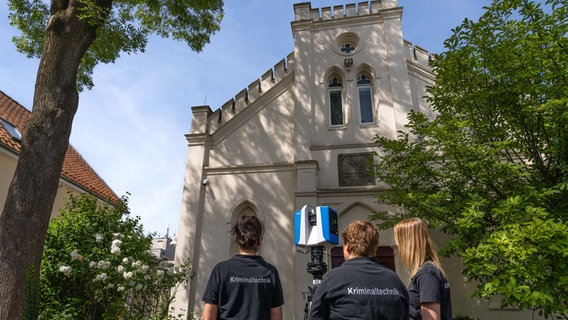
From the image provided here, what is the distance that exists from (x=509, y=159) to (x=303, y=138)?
19.0 ft

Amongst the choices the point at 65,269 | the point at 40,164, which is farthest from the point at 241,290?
the point at 65,269

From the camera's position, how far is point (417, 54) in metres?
11.5

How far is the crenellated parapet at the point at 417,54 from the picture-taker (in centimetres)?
1141

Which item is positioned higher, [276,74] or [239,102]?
[276,74]

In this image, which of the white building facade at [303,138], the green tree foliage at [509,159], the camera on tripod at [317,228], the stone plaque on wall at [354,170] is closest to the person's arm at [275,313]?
the camera on tripod at [317,228]

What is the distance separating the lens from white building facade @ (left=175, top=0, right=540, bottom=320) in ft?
32.1

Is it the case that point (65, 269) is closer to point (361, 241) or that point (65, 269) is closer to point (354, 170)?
point (361, 241)

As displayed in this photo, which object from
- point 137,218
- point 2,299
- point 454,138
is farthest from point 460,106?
point 2,299

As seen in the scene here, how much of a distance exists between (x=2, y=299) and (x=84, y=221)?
2941 millimetres

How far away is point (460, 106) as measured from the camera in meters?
6.68

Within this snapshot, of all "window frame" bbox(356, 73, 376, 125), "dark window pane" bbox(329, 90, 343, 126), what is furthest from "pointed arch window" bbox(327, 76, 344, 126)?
"window frame" bbox(356, 73, 376, 125)

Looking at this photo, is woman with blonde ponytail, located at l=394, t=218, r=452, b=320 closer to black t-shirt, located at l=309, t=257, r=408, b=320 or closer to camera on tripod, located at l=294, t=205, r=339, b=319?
black t-shirt, located at l=309, t=257, r=408, b=320

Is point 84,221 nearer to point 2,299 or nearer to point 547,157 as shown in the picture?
point 2,299

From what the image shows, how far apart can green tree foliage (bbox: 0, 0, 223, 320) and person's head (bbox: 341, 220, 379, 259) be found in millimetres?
4821
